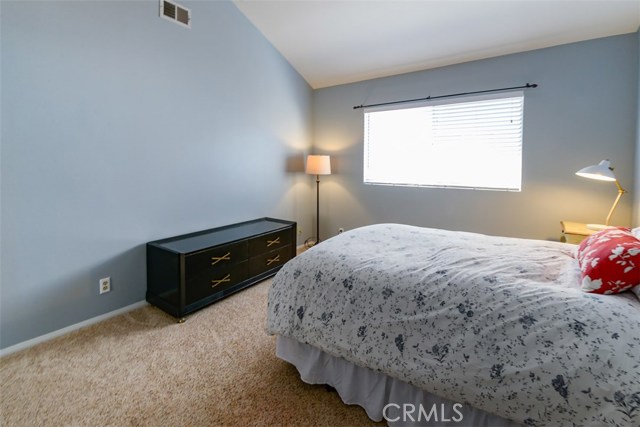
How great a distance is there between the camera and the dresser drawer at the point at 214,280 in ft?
7.64

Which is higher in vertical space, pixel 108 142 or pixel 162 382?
pixel 108 142

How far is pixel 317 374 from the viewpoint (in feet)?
5.15

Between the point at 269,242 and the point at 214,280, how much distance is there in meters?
0.72

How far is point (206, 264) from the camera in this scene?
7.92 feet

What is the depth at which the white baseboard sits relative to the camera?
1.86 meters

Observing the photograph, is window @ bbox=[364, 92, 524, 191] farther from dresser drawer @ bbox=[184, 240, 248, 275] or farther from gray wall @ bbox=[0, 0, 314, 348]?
dresser drawer @ bbox=[184, 240, 248, 275]

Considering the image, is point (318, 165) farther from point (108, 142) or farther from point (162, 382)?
point (162, 382)

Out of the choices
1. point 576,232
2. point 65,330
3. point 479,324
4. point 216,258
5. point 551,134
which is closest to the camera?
point 479,324

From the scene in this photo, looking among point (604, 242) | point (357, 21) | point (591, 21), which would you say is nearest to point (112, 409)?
point (604, 242)

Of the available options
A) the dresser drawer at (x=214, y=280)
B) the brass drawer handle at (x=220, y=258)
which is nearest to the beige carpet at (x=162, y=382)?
the dresser drawer at (x=214, y=280)

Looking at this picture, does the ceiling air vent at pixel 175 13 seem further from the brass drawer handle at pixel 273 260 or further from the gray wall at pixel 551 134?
the brass drawer handle at pixel 273 260

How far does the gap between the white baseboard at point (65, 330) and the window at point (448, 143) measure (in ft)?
9.84

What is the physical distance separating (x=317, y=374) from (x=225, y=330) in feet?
3.00

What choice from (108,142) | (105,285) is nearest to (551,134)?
(108,142)
